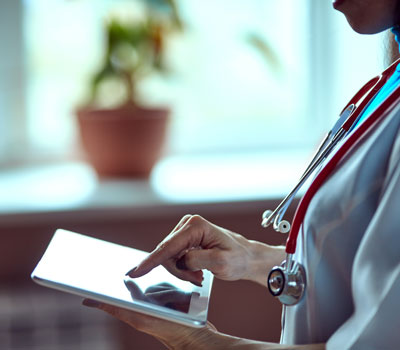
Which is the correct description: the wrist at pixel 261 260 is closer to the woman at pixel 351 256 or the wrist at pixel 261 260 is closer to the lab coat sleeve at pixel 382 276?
the woman at pixel 351 256

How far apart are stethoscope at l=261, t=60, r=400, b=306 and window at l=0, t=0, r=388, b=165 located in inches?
58.1

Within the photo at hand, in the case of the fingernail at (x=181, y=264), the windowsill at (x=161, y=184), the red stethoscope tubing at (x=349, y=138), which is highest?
the red stethoscope tubing at (x=349, y=138)

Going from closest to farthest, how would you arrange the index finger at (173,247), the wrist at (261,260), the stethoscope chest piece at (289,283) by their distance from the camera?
the stethoscope chest piece at (289,283)
the index finger at (173,247)
the wrist at (261,260)

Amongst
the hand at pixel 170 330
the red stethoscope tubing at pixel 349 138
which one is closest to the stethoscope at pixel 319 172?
the red stethoscope tubing at pixel 349 138

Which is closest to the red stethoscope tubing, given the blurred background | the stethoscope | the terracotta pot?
the stethoscope

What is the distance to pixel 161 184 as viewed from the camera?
7.79ft

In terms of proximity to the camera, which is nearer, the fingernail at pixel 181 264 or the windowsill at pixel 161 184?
the fingernail at pixel 181 264

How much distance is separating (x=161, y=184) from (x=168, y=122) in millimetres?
197

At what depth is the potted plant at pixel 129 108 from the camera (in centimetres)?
234

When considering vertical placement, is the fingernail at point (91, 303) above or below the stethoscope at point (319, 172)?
below

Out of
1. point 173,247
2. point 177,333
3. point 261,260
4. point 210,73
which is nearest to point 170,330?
point 177,333

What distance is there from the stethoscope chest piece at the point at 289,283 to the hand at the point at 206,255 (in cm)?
15

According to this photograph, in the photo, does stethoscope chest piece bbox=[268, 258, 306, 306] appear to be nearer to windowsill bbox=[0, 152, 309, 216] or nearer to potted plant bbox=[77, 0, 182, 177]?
windowsill bbox=[0, 152, 309, 216]

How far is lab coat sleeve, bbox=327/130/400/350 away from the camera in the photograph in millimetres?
775
